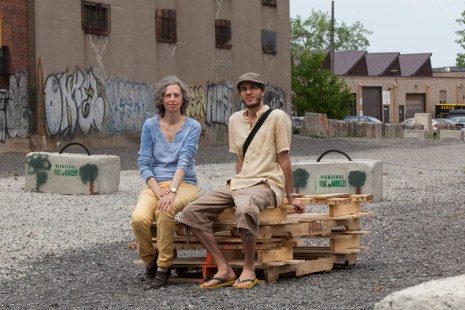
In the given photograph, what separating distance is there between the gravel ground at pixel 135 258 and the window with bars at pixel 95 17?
16.4 m

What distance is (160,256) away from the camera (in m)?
8.69

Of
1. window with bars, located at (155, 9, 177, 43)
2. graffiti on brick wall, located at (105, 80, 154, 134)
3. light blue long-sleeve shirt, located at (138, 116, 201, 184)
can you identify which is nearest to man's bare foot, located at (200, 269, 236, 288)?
light blue long-sleeve shirt, located at (138, 116, 201, 184)

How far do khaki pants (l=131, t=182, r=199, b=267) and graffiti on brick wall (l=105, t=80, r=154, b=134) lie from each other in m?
28.0

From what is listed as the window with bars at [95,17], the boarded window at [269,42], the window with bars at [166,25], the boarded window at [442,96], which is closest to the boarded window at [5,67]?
the window with bars at [95,17]

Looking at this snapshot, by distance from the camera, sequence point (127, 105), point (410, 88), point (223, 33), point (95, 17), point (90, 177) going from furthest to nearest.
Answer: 1. point (410, 88)
2. point (223, 33)
3. point (127, 105)
4. point (95, 17)
5. point (90, 177)

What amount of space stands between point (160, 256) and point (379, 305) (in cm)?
416

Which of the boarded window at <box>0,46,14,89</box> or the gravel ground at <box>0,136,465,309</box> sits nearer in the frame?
the gravel ground at <box>0,136,465,309</box>

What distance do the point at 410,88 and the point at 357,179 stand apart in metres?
84.3

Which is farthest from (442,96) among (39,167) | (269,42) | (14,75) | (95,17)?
(39,167)

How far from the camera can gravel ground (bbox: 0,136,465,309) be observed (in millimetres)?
7977

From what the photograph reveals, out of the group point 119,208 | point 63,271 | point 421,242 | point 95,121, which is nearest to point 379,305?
point 63,271

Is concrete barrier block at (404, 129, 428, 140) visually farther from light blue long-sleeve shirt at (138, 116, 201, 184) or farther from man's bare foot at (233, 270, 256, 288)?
man's bare foot at (233, 270, 256, 288)

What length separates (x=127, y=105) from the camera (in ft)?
124

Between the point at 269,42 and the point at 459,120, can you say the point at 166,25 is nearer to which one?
the point at 269,42
